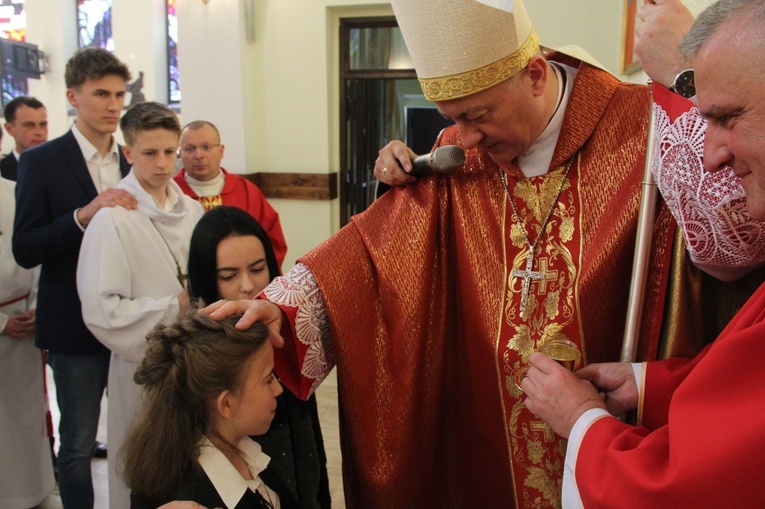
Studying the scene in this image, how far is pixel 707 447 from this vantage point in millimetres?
836

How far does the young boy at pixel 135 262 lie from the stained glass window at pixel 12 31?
703cm

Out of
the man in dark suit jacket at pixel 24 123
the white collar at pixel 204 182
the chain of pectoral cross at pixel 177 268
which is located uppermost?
the man in dark suit jacket at pixel 24 123

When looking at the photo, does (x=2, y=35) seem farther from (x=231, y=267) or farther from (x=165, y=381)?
(x=165, y=381)

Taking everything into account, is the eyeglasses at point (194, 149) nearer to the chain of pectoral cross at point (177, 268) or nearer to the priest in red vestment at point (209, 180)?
the priest in red vestment at point (209, 180)

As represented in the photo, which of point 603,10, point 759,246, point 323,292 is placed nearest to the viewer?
point 759,246

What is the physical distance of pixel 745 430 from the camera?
0.80 m

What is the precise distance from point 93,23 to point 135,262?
24.9ft

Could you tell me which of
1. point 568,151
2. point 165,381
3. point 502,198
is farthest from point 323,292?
point 568,151

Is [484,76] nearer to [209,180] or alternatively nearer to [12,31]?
[209,180]

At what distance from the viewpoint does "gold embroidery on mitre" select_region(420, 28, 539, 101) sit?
149 centimetres

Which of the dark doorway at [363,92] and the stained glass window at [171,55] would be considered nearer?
the dark doorway at [363,92]

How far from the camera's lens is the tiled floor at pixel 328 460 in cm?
303

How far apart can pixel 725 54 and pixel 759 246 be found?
0.48m

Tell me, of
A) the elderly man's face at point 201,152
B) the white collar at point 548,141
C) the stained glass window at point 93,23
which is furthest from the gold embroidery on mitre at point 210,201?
the stained glass window at point 93,23
